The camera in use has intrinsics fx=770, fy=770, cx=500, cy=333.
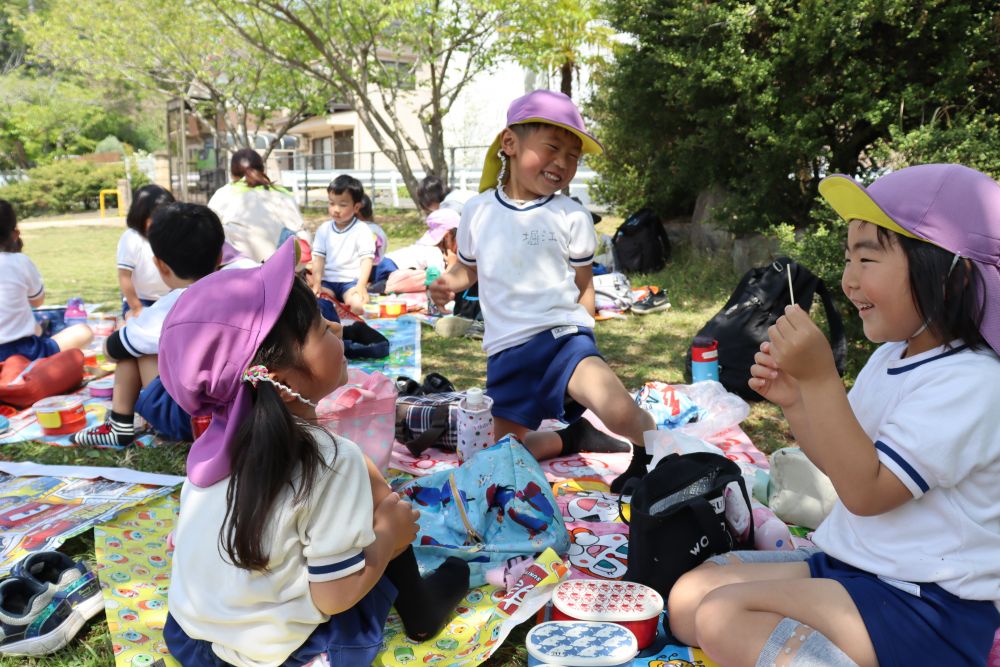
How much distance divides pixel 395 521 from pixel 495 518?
2.66ft

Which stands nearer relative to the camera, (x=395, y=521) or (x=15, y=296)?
(x=395, y=521)

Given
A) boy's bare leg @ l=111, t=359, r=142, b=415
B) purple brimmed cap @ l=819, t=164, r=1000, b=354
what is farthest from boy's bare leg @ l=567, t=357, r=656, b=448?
boy's bare leg @ l=111, t=359, r=142, b=415

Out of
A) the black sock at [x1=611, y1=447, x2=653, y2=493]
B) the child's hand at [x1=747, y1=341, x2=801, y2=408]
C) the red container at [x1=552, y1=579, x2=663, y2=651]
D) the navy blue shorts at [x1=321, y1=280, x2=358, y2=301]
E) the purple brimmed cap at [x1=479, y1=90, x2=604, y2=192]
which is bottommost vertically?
the red container at [x1=552, y1=579, x2=663, y2=651]

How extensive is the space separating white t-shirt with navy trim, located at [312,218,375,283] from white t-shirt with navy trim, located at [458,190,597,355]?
3833mm

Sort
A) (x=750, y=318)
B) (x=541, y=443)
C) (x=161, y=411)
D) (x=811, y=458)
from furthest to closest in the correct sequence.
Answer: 1. (x=750, y=318)
2. (x=161, y=411)
3. (x=541, y=443)
4. (x=811, y=458)

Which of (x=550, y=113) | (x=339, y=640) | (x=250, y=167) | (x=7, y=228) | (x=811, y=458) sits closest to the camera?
(x=811, y=458)

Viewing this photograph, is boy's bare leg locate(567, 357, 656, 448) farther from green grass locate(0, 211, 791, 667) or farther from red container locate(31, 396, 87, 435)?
red container locate(31, 396, 87, 435)

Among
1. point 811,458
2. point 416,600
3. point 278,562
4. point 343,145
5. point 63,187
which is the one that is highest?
point 343,145

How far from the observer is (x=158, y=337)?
3775 mm

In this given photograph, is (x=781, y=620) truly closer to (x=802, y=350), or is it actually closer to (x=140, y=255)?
(x=802, y=350)

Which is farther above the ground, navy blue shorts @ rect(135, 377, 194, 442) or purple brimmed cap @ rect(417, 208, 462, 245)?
purple brimmed cap @ rect(417, 208, 462, 245)

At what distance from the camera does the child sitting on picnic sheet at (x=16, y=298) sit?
474cm

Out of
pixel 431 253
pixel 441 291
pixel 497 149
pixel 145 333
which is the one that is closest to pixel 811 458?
pixel 441 291

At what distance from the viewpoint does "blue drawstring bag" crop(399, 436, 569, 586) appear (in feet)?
8.87
